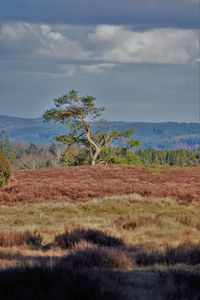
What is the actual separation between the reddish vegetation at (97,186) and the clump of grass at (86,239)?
41.8 feet

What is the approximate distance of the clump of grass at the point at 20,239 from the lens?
1555 cm

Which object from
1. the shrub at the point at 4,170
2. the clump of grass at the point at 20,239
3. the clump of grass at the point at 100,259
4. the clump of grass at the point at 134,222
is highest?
the shrub at the point at 4,170

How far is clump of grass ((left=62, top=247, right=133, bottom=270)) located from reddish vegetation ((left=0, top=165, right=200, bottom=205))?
16.9 metres

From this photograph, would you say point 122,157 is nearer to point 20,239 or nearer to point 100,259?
point 20,239

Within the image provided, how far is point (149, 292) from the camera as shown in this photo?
879cm

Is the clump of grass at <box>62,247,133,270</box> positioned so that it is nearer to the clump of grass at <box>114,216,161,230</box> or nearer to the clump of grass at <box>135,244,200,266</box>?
the clump of grass at <box>135,244,200,266</box>

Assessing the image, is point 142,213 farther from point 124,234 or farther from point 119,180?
point 119,180

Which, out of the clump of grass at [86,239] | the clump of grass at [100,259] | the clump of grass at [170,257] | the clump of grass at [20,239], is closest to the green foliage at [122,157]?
the clump of grass at [20,239]

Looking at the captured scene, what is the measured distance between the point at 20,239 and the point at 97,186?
1673cm

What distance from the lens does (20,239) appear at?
16.0 meters

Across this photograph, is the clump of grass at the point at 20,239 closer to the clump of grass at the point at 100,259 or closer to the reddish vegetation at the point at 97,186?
the clump of grass at the point at 100,259

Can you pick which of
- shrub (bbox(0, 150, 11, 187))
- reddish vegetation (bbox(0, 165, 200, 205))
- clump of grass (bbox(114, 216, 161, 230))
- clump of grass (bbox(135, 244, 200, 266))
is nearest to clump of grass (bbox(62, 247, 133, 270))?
clump of grass (bbox(135, 244, 200, 266))

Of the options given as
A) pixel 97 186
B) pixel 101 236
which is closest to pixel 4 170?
pixel 97 186

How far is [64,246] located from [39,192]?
15879 millimetres
